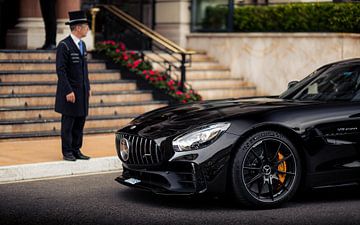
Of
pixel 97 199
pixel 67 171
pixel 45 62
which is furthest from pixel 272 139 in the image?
pixel 45 62

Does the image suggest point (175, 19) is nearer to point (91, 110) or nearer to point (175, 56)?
point (175, 56)

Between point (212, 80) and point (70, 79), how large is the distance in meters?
8.05

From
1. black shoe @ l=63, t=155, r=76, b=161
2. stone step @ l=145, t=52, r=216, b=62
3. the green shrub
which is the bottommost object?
black shoe @ l=63, t=155, r=76, b=161

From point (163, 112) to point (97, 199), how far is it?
1.09 metres

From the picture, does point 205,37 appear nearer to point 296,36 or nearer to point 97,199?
point 296,36

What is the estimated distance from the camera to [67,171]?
10.1 m

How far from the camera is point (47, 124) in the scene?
43.8 feet

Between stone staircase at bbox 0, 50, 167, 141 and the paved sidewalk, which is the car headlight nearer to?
the paved sidewalk

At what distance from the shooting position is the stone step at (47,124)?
13008mm

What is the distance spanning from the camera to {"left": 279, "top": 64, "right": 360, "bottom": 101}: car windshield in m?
8.41

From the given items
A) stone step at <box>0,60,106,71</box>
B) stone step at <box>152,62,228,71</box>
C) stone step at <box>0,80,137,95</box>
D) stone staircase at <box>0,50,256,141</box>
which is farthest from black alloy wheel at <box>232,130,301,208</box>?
stone step at <box>152,62,228,71</box>

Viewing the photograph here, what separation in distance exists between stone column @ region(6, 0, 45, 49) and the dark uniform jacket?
648 cm

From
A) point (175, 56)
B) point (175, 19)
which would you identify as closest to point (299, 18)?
point (175, 56)

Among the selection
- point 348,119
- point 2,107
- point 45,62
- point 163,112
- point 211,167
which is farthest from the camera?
point 45,62
